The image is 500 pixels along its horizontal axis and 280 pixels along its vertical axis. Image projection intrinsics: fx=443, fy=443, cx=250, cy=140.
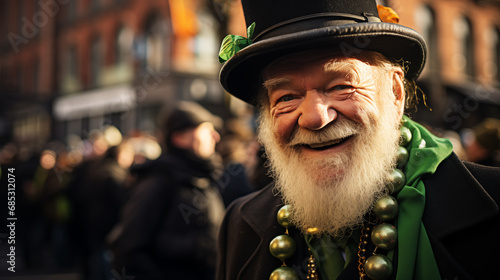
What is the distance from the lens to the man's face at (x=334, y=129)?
1653 mm

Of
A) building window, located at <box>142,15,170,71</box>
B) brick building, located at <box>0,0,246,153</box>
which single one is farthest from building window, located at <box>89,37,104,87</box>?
building window, located at <box>142,15,170,71</box>

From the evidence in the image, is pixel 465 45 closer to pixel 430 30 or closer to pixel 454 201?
pixel 430 30

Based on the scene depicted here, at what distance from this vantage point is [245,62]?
6.16 ft

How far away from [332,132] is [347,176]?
7.2 inches

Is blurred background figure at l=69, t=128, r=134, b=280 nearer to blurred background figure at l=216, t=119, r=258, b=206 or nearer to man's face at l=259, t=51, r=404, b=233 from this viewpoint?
blurred background figure at l=216, t=119, r=258, b=206

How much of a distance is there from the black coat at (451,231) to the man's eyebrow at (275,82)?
1.91ft

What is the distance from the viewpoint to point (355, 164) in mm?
1687

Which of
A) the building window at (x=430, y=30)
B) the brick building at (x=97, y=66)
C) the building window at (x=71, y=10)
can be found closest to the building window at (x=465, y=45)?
the building window at (x=430, y=30)

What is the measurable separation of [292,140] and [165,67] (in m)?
15.7

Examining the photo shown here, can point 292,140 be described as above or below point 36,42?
below

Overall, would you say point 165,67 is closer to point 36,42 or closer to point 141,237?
point 36,42

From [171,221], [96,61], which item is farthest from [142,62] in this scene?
[171,221]

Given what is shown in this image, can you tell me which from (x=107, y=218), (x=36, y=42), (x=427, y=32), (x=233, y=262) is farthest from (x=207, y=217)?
(x=36, y=42)

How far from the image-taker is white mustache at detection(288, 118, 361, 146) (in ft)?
5.38
